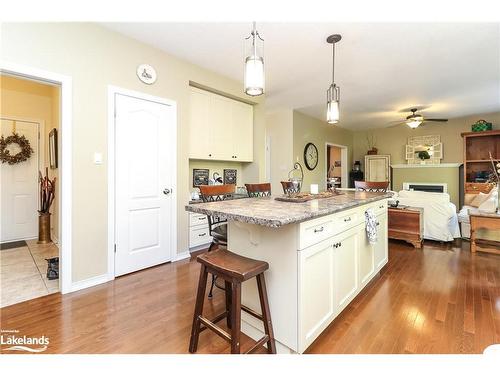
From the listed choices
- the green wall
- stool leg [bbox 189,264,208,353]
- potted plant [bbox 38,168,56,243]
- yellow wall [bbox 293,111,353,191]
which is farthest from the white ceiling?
potted plant [bbox 38,168,56,243]

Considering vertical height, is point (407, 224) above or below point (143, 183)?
below

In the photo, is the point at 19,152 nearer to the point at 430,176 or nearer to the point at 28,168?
the point at 28,168

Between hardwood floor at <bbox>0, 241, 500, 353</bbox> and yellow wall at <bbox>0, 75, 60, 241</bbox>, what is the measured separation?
2374 millimetres

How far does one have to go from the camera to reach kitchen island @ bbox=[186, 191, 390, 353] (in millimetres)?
1396

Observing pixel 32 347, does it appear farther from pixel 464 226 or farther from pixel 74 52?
pixel 464 226

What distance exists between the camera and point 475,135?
20.0ft

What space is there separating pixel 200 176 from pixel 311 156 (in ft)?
10.8

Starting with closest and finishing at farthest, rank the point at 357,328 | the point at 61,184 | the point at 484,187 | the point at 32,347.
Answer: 1. the point at 32,347
2. the point at 357,328
3. the point at 61,184
4. the point at 484,187

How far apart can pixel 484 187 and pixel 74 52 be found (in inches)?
311

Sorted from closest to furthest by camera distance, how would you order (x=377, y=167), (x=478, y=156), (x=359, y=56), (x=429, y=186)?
(x=359, y=56)
(x=478, y=156)
(x=429, y=186)
(x=377, y=167)

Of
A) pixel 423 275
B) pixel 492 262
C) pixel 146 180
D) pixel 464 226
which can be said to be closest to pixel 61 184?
pixel 146 180

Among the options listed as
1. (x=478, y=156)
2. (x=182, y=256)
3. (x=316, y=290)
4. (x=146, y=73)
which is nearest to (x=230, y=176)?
(x=182, y=256)

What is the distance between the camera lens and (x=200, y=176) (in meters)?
3.93

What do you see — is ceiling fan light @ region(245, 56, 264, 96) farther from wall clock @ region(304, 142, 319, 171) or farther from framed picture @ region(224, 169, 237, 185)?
wall clock @ region(304, 142, 319, 171)
